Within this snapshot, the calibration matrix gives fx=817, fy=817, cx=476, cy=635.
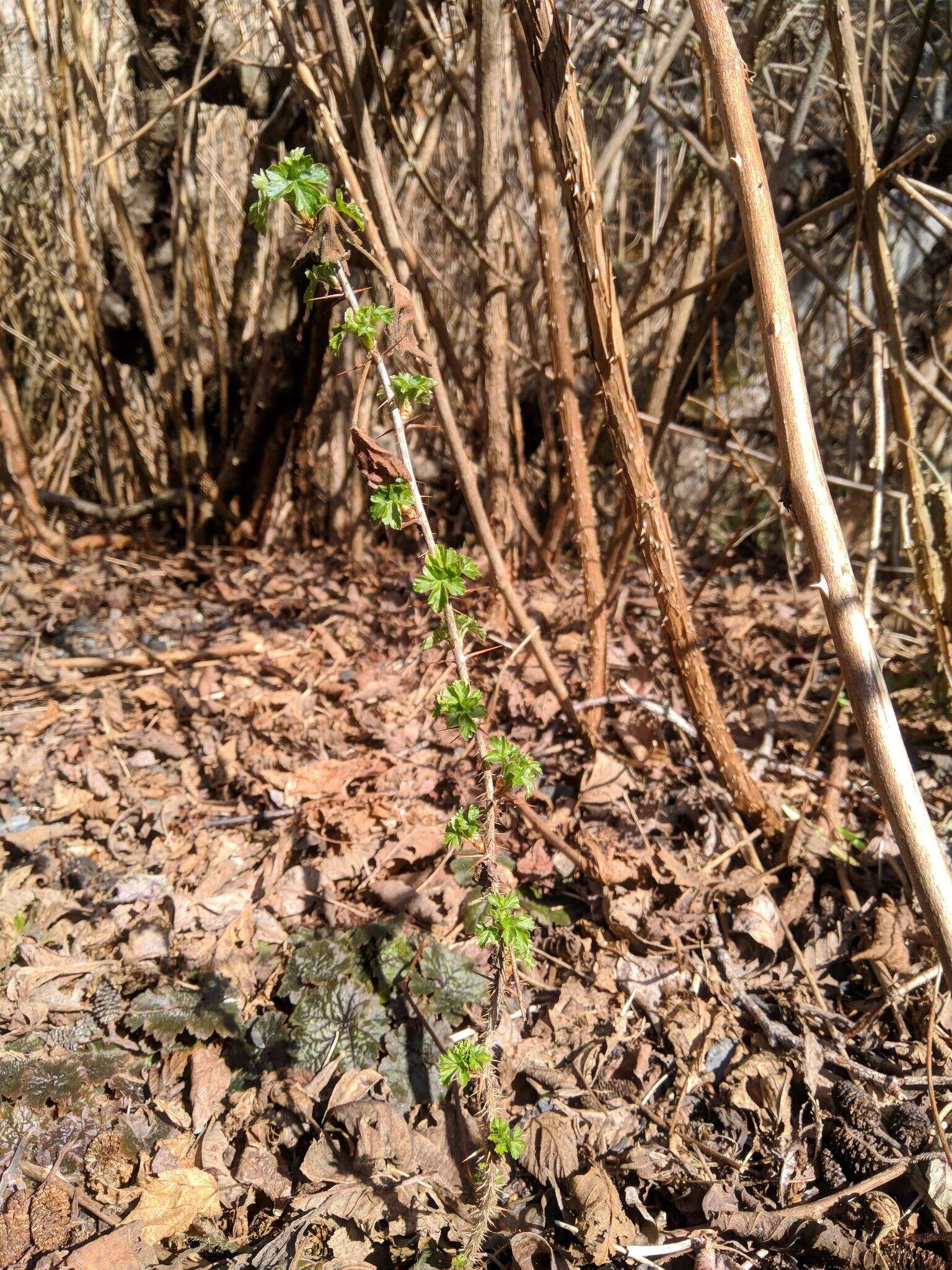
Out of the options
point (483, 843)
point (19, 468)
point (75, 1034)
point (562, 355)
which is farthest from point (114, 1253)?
point (19, 468)

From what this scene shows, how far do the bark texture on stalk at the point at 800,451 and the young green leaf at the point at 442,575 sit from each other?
583mm

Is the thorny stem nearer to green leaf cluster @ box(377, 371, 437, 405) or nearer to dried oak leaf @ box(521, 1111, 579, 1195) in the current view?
green leaf cluster @ box(377, 371, 437, 405)

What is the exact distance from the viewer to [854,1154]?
163cm

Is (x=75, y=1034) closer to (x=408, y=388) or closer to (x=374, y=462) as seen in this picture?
(x=374, y=462)

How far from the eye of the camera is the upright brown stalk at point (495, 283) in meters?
2.28

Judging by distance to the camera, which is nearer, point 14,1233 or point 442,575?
point 442,575

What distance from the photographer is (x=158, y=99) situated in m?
3.16

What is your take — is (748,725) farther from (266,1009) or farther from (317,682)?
(266,1009)

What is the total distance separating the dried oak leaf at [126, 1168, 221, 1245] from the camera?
1.51 metres

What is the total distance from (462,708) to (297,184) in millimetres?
873

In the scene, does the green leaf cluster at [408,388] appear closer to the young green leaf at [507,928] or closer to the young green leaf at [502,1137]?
the young green leaf at [507,928]

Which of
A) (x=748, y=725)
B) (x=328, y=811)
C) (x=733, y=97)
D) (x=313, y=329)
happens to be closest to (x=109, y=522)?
(x=313, y=329)

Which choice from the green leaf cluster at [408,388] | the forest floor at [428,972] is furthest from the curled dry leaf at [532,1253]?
the green leaf cluster at [408,388]

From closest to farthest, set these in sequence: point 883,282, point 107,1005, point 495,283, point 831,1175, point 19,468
→ point 831,1175, point 107,1005, point 883,282, point 495,283, point 19,468
